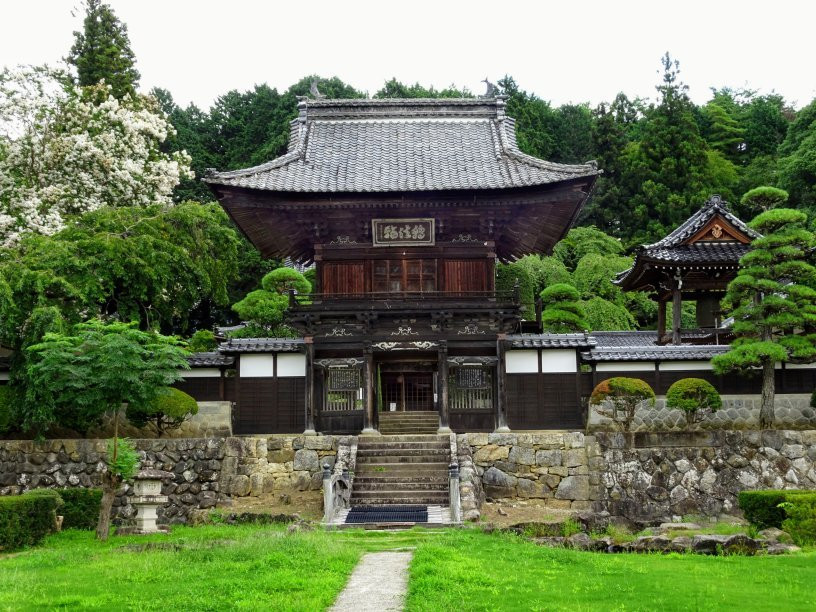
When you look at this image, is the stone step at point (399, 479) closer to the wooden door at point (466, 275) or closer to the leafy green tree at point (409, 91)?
the wooden door at point (466, 275)

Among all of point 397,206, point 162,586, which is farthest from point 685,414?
point 162,586

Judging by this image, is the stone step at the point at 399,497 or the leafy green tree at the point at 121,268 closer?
the stone step at the point at 399,497

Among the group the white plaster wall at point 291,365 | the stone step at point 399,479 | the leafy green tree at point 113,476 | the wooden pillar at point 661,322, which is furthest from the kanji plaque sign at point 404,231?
the wooden pillar at point 661,322

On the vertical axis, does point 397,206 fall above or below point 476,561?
above

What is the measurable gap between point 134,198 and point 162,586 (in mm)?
27742

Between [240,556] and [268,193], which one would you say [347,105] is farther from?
[240,556]

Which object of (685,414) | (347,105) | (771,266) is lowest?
(685,414)

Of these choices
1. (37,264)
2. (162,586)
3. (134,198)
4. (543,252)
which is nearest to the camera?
(162,586)

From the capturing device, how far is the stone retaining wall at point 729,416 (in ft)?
99.3

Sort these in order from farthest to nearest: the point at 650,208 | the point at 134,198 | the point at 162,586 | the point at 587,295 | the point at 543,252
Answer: the point at 650,208 → the point at 587,295 → the point at 134,198 → the point at 543,252 → the point at 162,586

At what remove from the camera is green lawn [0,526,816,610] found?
11.9 metres

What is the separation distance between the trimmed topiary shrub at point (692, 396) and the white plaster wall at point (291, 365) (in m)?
12.0

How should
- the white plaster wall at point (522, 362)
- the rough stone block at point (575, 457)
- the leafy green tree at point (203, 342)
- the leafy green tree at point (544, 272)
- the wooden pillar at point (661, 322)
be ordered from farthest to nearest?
the leafy green tree at point (544, 272) < the wooden pillar at point (661, 322) < the leafy green tree at point (203, 342) < the white plaster wall at point (522, 362) < the rough stone block at point (575, 457)

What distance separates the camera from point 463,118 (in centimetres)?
3525
